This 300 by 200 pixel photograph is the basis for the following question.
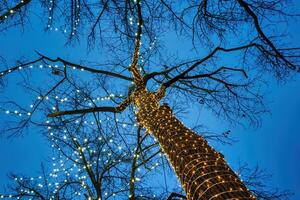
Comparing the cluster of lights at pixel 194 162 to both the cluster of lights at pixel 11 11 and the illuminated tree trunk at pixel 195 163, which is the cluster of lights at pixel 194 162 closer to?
the illuminated tree trunk at pixel 195 163

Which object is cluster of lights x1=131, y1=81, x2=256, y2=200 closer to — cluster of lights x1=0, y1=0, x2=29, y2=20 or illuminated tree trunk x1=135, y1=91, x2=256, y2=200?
illuminated tree trunk x1=135, y1=91, x2=256, y2=200

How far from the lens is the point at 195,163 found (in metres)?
3.20

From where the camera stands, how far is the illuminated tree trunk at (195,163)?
273cm

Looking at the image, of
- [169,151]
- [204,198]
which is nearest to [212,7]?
[169,151]

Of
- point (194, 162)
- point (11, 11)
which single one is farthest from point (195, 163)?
point (11, 11)

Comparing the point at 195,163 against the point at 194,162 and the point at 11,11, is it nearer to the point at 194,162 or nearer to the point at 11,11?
the point at 194,162

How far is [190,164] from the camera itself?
323 cm

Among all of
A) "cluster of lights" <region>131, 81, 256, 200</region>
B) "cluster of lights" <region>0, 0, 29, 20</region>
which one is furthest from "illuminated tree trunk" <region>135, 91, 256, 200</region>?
"cluster of lights" <region>0, 0, 29, 20</region>

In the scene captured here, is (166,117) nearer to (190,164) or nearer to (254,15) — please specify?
(190,164)

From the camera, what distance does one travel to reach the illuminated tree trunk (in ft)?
8.96

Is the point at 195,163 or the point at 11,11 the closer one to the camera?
the point at 195,163

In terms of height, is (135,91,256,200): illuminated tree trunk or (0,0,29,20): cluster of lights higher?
(0,0,29,20): cluster of lights

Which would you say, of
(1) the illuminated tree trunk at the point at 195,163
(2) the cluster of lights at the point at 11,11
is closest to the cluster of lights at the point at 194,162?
(1) the illuminated tree trunk at the point at 195,163

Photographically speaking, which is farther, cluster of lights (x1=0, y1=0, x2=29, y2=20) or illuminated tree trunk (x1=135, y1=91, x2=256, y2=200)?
cluster of lights (x1=0, y1=0, x2=29, y2=20)
